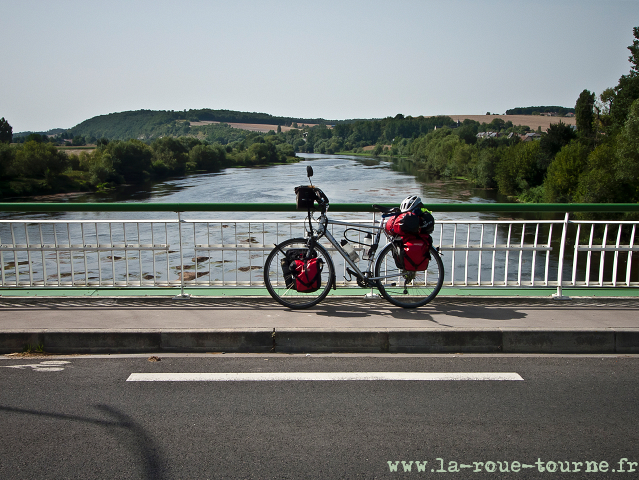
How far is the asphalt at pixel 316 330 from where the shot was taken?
A: 195 inches

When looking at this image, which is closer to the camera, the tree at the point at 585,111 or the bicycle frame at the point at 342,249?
the bicycle frame at the point at 342,249

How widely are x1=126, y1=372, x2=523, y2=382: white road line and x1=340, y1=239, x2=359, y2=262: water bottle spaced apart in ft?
5.85

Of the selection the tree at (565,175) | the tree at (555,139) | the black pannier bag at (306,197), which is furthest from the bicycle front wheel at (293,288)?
the tree at (555,139)

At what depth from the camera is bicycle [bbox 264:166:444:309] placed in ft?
19.0

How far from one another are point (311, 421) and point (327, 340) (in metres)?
1.53

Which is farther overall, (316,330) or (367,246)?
(367,246)

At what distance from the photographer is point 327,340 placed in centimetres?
501

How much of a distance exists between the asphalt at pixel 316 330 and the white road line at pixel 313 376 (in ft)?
2.07

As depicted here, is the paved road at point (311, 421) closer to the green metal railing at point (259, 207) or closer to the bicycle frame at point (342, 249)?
the bicycle frame at point (342, 249)

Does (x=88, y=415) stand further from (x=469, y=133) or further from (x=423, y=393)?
(x=469, y=133)

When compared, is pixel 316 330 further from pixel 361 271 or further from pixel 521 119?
pixel 521 119

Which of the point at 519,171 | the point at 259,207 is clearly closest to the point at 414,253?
the point at 259,207

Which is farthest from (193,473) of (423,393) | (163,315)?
(163,315)

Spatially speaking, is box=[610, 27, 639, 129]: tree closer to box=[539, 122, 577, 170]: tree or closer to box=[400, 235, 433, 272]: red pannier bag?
box=[539, 122, 577, 170]: tree
